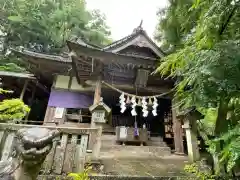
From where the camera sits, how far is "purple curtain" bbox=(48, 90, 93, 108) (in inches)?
383

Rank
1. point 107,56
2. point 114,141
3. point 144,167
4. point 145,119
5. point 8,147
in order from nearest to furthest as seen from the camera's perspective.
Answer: point 8,147 → point 144,167 → point 107,56 → point 114,141 → point 145,119

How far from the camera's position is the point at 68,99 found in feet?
32.6

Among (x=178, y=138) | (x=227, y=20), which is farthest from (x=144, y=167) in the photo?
(x=227, y=20)

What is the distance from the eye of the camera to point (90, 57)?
769cm

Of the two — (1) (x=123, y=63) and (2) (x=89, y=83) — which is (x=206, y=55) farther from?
(2) (x=89, y=83)

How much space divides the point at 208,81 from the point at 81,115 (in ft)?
24.4

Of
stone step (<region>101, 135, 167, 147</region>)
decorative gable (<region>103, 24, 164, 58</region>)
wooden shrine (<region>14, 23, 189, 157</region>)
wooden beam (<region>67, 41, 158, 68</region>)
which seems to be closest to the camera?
wooden beam (<region>67, 41, 158, 68</region>)

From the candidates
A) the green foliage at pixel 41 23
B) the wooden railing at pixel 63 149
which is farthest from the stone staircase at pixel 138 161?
the green foliage at pixel 41 23

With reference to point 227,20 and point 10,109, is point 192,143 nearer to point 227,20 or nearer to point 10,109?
point 227,20

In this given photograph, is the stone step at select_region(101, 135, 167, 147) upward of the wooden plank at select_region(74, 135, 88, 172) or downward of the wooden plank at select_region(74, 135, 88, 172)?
upward

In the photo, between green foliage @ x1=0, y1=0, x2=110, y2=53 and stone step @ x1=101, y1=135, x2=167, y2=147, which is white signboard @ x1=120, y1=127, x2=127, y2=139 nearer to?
stone step @ x1=101, y1=135, x2=167, y2=147

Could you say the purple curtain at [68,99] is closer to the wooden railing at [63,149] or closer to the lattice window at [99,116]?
the lattice window at [99,116]

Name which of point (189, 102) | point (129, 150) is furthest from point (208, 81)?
point (129, 150)

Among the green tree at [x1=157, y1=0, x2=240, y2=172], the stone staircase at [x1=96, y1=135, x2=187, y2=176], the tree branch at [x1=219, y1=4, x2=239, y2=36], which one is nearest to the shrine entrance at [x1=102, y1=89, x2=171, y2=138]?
the stone staircase at [x1=96, y1=135, x2=187, y2=176]
